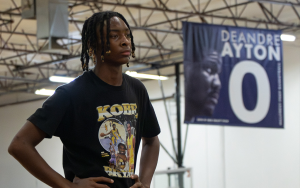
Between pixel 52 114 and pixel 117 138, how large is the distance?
0.22 m

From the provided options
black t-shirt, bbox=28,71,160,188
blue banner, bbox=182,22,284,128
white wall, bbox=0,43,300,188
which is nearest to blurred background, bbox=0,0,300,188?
white wall, bbox=0,43,300,188

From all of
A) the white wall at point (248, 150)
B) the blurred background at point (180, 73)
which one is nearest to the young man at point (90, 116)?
the blurred background at point (180, 73)

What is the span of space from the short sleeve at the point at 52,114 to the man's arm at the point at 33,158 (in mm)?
20

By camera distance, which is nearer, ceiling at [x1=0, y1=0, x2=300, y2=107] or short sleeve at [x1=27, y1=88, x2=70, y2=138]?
short sleeve at [x1=27, y1=88, x2=70, y2=138]

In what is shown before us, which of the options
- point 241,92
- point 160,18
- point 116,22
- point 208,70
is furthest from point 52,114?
point 160,18

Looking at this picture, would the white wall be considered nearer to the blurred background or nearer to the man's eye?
the blurred background

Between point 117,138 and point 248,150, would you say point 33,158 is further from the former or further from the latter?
point 248,150

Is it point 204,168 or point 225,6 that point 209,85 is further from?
point 204,168

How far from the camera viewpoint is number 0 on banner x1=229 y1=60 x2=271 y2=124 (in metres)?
6.62

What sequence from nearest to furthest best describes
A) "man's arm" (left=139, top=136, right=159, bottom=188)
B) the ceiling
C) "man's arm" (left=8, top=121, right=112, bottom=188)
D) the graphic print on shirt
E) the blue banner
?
1. "man's arm" (left=8, top=121, right=112, bottom=188)
2. the graphic print on shirt
3. "man's arm" (left=139, top=136, right=159, bottom=188)
4. the blue banner
5. the ceiling

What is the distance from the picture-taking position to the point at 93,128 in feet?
4.70

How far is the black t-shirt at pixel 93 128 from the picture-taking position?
1.41 metres

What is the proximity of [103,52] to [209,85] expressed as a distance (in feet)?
16.8

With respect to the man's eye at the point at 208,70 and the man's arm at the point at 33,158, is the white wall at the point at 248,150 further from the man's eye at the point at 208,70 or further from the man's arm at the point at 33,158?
the man's arm at the point at 33,158
